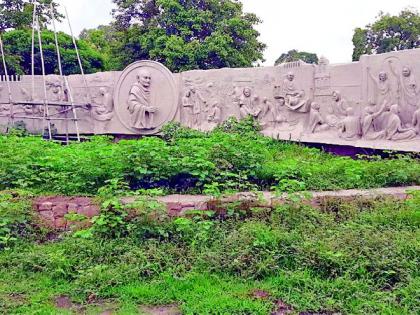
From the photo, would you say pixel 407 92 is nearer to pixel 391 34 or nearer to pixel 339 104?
pixel 339 104

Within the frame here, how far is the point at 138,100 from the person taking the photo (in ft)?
39.9

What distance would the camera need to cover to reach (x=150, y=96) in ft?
40.0

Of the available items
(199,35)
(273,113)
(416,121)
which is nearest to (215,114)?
(273,113)

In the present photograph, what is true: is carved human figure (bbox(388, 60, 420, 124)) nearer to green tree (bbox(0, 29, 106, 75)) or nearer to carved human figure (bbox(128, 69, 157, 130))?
carved human figure (bbox(128, 69, 157, 130))

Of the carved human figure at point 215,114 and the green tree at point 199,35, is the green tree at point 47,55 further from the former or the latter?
the carved human figure at point 215,114

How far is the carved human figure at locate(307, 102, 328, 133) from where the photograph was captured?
9.36 meters

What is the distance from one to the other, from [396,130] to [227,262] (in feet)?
17.2

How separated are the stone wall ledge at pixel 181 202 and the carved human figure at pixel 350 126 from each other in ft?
11.6

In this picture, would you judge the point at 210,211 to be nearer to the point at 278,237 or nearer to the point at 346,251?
the point at 278,237

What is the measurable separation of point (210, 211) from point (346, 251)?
1.39 meters

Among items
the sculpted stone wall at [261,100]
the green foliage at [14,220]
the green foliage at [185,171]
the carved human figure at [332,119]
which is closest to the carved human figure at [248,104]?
the sculpted stone wall at [261,100]

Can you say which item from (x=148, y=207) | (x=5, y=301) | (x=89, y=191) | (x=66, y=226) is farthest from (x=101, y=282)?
(x=89, y=191)

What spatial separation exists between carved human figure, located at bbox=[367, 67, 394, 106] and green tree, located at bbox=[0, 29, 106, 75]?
15.4m

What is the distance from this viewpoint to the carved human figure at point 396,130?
25.4ft
